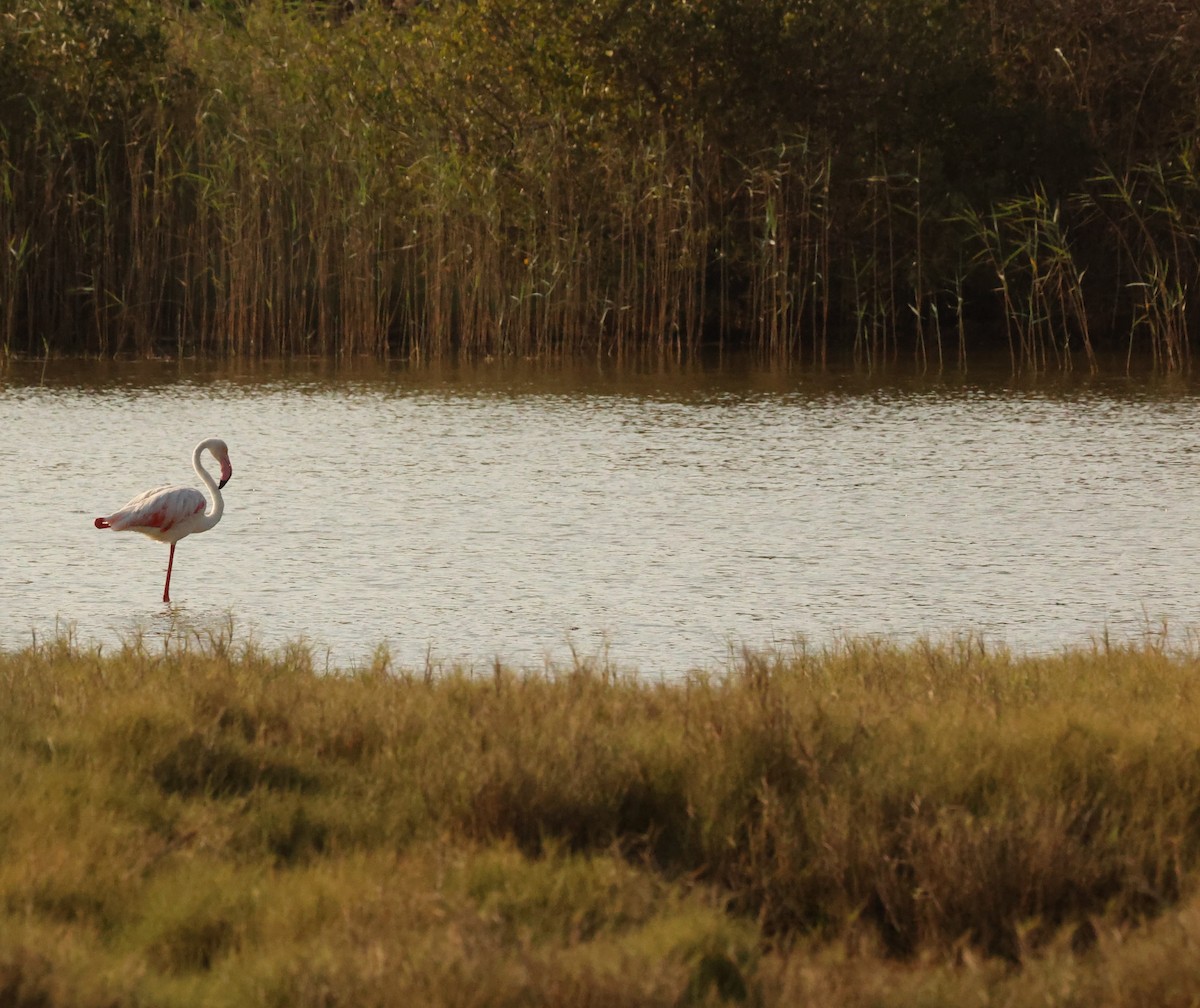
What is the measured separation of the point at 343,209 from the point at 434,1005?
13294 mm

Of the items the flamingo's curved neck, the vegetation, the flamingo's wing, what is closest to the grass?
the flamingo's wing

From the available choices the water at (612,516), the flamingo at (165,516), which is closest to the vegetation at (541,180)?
the water at (612,516)

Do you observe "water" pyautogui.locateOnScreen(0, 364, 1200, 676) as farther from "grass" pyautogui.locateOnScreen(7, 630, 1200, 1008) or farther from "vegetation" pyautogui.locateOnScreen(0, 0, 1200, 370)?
"vegetation" pyautogui.locateOnScreen(0, 0, 1200, 370)

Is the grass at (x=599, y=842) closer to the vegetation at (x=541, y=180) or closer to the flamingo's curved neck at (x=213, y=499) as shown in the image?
the flamingo's curved neck at (x=213, y=499)

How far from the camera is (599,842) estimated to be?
12.6 feet

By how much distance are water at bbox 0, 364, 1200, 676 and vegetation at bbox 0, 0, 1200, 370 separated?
2461 mm

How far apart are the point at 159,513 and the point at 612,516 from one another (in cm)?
219

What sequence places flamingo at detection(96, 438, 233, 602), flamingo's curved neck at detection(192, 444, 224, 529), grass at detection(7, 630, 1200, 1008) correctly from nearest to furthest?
grass at detection(7, 630, 1200, 1008), flamingo at detection(96, 438, 233, 602), flamingo's curved neck at detection(192, 444, 224, 529)

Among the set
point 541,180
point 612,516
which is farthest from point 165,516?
point 541,180

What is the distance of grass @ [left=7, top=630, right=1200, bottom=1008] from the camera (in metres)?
3.11

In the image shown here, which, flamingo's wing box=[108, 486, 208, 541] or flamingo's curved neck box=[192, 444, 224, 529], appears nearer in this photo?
flamingo's wing box=[108, 486, 208, 541]

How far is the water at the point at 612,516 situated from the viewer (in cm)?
650

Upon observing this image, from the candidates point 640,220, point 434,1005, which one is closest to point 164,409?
point 640,220

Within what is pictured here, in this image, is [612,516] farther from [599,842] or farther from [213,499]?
[599,842]
